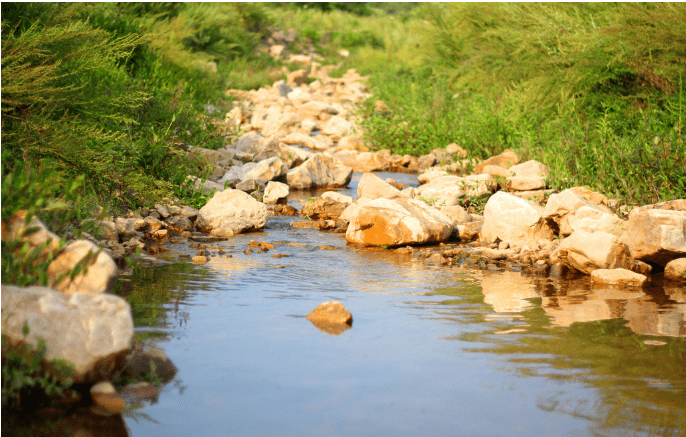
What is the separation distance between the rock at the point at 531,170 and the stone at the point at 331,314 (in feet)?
17.6

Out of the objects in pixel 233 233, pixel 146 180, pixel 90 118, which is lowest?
pixel 233 233

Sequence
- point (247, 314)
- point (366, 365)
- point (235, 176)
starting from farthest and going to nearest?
point (235, 176)
point (247, 314)
point (366, 365)

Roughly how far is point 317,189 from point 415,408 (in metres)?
7.70

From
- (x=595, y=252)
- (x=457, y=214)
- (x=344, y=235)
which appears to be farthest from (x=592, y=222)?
(x=344, y=235)

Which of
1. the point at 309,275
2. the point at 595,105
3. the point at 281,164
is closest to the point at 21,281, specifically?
the point at 309,275

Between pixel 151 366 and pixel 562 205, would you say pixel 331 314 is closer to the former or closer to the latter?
pixel 151 366

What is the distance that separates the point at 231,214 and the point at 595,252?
152 inches

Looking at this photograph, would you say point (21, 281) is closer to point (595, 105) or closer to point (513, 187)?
point (513, 187)

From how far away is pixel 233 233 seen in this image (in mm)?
7703

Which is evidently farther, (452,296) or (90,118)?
(90,118)

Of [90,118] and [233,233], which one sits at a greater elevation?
[90,118]

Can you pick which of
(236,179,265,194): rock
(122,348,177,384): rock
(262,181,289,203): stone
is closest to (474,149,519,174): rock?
(262,181,289,203): stone

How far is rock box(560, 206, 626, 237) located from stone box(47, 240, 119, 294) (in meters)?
4.62

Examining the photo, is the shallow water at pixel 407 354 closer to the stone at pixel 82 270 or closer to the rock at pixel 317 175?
the stone at pixel 82 270
